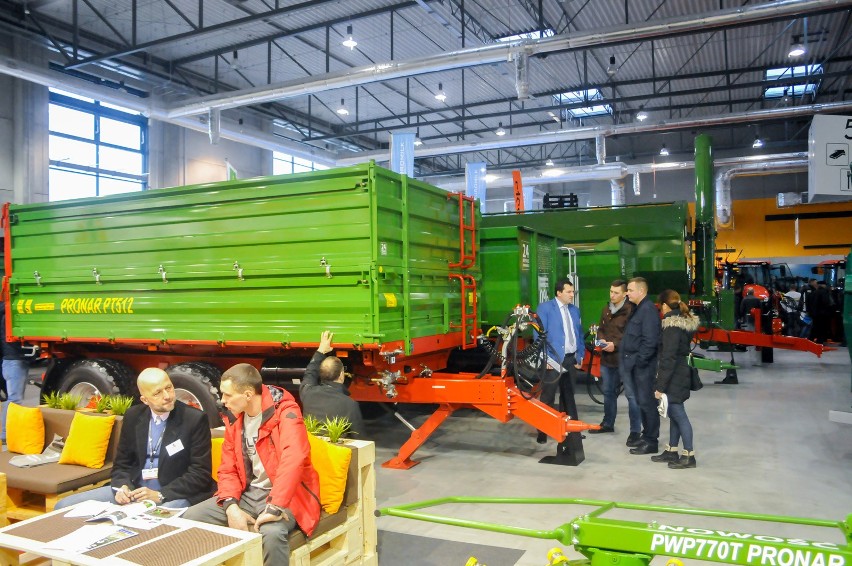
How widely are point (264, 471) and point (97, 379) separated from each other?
4.27 metres

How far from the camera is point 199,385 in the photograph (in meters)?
6.05

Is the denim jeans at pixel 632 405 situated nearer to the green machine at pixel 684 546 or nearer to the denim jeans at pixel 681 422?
the denim jeans at pixel 681 422

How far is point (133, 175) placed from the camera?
55.5 feet

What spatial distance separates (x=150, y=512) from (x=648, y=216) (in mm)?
8540

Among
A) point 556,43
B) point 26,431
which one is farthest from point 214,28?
point 26,431

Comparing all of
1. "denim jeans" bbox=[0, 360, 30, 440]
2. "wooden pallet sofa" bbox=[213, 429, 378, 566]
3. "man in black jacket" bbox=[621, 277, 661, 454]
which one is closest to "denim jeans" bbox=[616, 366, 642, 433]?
"man in black jacket" bbox=[621, 277, 661, 454]

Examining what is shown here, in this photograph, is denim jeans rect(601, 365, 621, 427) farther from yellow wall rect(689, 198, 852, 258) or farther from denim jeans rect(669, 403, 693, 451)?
yellow wall rect(689, 198, 852, 258)

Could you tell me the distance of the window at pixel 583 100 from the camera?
18.1 metres

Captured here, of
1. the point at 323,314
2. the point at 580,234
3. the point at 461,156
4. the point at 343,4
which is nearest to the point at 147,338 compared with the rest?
the point at 323,314

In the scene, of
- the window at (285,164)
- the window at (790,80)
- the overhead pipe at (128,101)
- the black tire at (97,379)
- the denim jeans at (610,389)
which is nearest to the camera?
the black tire at (97,379)

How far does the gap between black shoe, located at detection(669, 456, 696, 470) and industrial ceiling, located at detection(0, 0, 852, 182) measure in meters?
6.69

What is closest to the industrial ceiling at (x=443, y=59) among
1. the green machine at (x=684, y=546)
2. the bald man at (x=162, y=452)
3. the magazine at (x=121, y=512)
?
the bald man at (x=162, y=452)

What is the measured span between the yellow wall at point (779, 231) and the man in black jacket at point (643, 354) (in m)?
19.9

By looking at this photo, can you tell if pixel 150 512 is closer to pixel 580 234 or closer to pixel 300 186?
pixel 300 186
